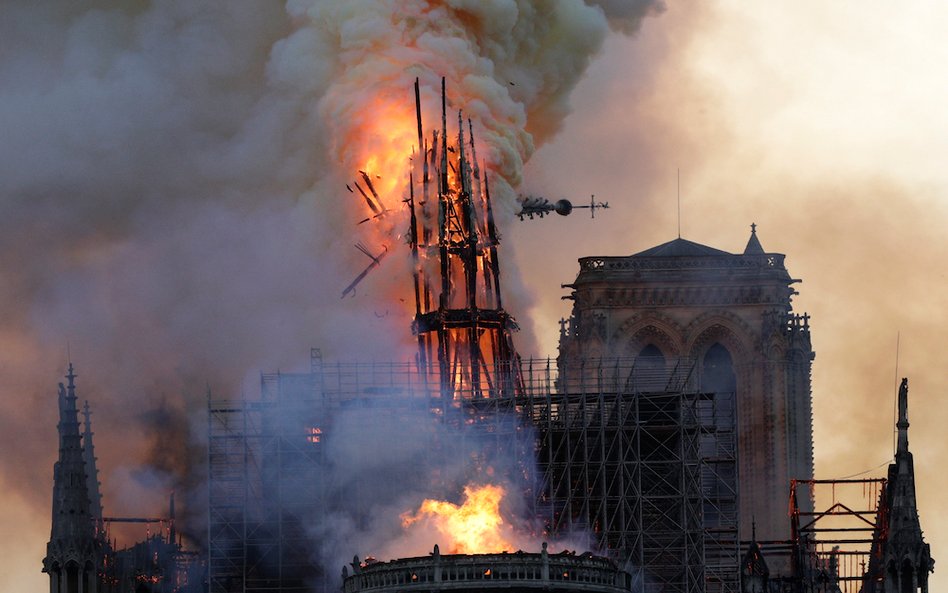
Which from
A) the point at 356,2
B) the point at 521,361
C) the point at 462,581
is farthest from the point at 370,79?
the point at 462,581

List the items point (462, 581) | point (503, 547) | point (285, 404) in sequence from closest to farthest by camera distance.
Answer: point (462, 581)
point (503, 547)
point (285, 404)

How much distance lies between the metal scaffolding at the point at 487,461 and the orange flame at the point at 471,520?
140 inches

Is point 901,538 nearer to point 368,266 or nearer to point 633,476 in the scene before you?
point 633,476

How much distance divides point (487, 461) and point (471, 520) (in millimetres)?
7637

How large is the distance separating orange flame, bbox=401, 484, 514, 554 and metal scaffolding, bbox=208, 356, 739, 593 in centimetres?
355

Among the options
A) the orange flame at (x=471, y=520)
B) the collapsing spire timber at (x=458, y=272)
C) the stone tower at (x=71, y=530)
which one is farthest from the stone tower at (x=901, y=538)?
the stone tower at (x=71, y=530)

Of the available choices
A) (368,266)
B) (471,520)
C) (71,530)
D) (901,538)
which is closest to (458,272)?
(368,266)

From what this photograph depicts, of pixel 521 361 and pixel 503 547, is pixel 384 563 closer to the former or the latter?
pixel 503 547

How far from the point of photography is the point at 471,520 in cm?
17150

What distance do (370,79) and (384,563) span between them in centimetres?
3856

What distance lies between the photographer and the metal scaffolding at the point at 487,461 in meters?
178

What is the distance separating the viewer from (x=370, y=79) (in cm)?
19075

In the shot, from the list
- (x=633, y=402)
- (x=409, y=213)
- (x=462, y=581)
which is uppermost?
(x=409, y=213)

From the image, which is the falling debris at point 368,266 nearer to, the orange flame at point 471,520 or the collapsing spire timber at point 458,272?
the collapsing spire timber at point 458,272
